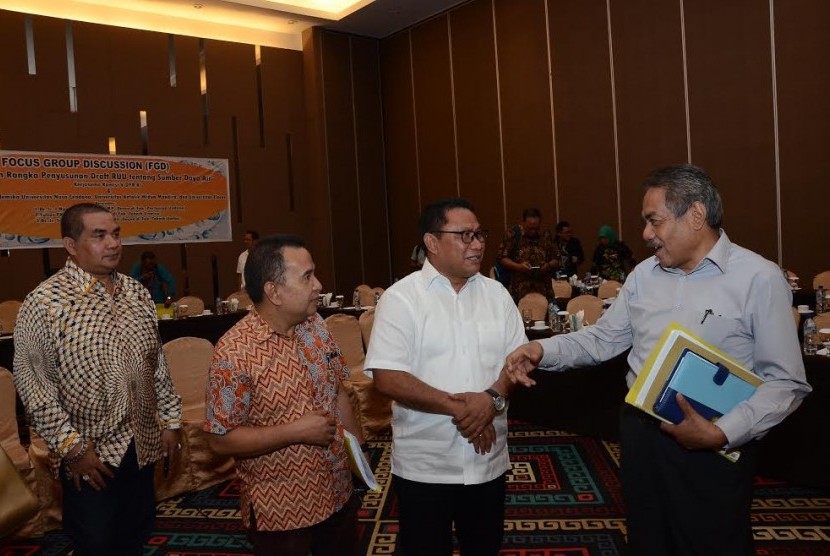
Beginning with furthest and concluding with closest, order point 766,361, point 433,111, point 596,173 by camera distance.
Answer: point 433,111, point 596,173, point 766,361

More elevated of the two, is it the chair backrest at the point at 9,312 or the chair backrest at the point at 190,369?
the chair backrest at the point at 9,312

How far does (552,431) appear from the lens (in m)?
5.06

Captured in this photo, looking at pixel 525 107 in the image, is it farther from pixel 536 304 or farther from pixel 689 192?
pixel 689 192

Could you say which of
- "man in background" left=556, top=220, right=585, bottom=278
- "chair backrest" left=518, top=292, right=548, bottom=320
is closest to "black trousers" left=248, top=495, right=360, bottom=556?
"chair backrest" left=518, top=292, right=548, bottom=320

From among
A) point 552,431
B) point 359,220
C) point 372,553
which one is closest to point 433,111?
point 359,220

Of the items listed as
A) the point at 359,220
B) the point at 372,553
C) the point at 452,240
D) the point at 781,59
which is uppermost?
the point at 781,59

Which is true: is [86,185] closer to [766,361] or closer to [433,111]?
[433,111]

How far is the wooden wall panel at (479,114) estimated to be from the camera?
10633mm

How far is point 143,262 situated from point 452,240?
7.67 metres

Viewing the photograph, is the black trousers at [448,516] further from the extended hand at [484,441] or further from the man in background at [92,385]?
the man in background at [92,385]

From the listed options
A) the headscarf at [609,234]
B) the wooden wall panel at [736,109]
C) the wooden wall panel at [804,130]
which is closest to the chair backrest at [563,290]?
the headscarf at [609,234]

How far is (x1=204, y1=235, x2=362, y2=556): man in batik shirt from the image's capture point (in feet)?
5.74

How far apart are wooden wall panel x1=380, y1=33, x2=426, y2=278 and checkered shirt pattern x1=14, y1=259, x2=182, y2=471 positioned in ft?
32.3

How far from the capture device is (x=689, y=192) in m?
1.77
